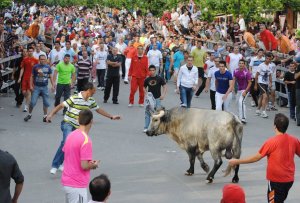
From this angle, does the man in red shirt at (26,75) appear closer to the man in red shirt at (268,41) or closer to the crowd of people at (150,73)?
the crowd of people at (150,73)

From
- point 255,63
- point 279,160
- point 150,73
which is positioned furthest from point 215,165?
point 255,63

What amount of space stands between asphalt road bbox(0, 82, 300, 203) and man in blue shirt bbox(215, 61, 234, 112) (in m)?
0.97

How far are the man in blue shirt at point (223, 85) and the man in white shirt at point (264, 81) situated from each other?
8.53 feet

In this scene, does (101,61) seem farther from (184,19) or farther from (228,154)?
(184,19)

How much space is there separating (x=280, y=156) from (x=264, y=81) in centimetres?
1195

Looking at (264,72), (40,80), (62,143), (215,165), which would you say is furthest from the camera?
(264,72)

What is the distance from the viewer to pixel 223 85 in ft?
61.0

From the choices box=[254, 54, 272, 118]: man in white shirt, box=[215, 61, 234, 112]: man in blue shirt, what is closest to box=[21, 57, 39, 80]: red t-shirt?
box=[215, 61, 234, 112]: man in blue shirt

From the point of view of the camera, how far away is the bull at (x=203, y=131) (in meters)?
13.2

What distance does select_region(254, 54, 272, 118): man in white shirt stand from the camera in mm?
21172

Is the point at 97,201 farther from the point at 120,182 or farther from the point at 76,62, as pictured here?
the point at 76,62

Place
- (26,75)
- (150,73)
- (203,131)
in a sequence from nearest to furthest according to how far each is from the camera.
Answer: (203,131) → (150,73) → (26,75)

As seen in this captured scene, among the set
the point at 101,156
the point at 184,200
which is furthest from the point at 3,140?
the point at 184,200

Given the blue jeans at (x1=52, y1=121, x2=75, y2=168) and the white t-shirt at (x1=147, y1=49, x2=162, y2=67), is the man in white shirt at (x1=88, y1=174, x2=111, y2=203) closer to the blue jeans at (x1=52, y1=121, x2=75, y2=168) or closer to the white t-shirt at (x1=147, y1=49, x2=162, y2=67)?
the blue jeans at (x1=52, y1=121, x2=75, y2=168)
